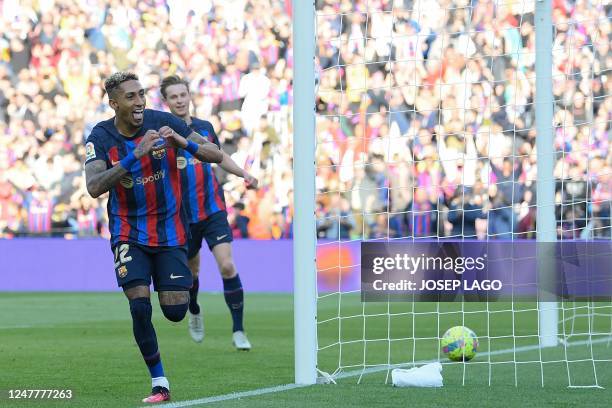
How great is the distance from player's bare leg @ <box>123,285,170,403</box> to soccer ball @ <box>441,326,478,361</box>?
2.50 meters

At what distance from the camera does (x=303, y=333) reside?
5973 mm

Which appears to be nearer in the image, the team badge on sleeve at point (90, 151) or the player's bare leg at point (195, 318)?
the team badge on sleeve at point (90, 151)

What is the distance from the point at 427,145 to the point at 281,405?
1388 cm

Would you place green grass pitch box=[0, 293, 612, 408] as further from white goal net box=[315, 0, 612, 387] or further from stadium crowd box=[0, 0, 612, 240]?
stadium crowd box=[0, 0, 612, 240]

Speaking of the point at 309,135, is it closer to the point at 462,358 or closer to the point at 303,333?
the point at 303,333

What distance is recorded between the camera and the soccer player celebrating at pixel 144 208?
17.6 feet

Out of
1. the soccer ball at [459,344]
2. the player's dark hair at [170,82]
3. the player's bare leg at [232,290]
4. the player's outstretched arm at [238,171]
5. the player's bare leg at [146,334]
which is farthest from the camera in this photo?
the player's bare leg at [232,290]

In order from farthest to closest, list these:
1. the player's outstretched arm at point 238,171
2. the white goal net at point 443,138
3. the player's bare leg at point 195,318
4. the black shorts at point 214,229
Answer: the white goal net at point 443,138, the player's bare leg at point 195,318, the black shorts at point 214,229, the player's outstretched arm at point 238,171

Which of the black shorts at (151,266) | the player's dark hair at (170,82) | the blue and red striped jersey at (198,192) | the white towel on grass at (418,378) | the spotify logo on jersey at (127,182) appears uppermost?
the player's dark hair at (170,82)

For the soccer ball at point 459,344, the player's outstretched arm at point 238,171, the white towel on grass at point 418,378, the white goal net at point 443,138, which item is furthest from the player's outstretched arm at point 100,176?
the white goal net at point 443,138

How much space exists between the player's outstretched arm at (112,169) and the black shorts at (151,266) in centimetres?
33

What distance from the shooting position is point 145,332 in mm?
5367

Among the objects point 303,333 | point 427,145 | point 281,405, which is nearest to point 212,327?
point 303,333

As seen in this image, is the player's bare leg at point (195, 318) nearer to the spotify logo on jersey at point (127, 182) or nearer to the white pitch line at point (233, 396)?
the white pitch line at point (233, 396)
